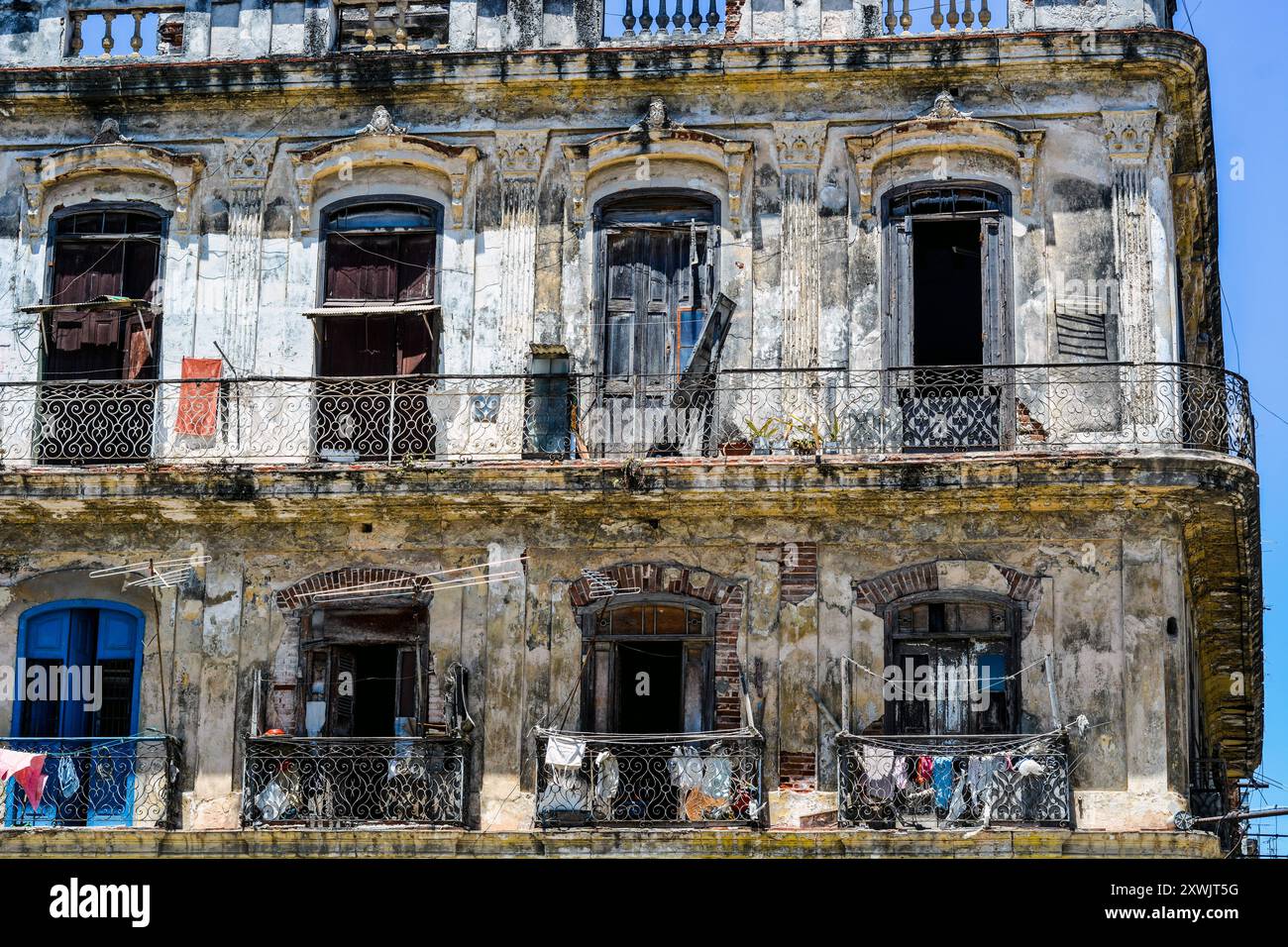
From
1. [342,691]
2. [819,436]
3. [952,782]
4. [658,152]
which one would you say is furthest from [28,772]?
[952,782]

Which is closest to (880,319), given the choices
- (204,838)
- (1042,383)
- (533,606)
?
(1042,383)

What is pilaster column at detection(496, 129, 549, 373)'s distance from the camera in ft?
73.8

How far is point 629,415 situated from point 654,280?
1.38 metres

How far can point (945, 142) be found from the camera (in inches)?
877

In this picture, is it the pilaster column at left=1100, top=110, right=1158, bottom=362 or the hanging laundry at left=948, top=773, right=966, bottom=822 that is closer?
the hanging laundry at left=948, top=773, right=966, bottom=822

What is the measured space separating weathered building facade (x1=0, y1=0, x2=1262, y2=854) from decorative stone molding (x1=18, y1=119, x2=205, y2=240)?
0.15ft

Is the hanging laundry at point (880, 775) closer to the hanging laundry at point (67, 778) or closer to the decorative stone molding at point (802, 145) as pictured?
the decorative stone molding at point (802, 145)

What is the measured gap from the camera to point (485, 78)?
901 inches

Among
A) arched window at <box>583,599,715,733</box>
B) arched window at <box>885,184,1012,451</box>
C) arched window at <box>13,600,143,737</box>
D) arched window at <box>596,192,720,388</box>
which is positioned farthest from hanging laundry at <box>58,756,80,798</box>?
arched window at <box>885,184,1012,451</box>

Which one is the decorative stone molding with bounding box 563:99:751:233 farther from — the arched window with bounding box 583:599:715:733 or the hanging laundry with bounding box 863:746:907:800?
the hanging laundry with bounding box 863:746:907:800

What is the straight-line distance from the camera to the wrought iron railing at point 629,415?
21438 millimetres

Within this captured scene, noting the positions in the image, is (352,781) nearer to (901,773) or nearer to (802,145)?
(901,773)

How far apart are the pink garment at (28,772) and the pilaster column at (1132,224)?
34.0 feet

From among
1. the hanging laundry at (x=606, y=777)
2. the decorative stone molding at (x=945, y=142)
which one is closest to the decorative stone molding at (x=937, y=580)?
the hanging laundry at (x=606, y=777)
